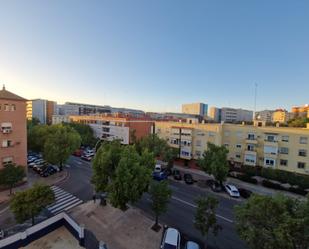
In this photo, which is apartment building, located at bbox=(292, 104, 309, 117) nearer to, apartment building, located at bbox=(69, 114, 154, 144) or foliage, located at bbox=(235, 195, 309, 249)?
apartment building, located at bbox=(69, 114, 154, 144)

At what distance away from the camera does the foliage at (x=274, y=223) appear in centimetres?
1008

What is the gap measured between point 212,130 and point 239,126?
5.62 m

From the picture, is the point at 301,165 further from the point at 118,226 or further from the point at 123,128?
the point at 123,128

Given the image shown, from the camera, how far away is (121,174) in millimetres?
17766

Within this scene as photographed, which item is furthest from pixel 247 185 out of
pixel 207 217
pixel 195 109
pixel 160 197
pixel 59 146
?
pixel 195 109

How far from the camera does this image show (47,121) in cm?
10694

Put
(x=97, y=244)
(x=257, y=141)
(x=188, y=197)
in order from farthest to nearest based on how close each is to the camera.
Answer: (x=257, y=141)
(x=188, y=197)
(x=97, y=244)

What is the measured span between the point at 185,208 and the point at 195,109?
397ft

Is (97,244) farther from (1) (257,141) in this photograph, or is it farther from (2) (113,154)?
(1) (257,141)

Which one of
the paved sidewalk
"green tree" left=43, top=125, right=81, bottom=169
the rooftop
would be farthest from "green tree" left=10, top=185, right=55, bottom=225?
the rooftop

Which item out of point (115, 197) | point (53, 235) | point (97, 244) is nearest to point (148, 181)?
point (115, 197)

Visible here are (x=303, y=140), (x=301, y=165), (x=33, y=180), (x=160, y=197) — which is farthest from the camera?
(x=301, y=165)

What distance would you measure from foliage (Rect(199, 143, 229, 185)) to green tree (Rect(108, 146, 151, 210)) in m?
14.3

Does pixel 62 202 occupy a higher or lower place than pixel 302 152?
lower
